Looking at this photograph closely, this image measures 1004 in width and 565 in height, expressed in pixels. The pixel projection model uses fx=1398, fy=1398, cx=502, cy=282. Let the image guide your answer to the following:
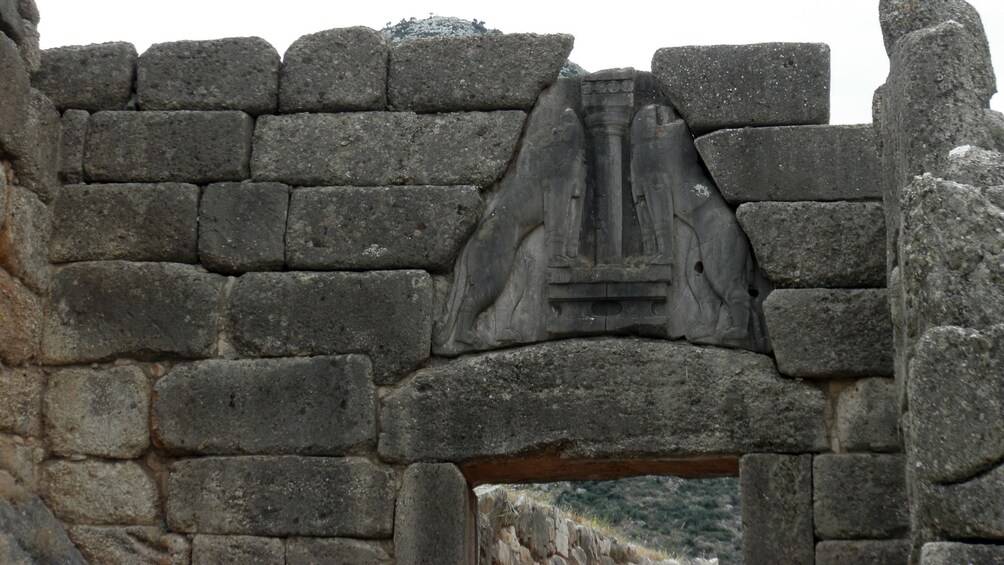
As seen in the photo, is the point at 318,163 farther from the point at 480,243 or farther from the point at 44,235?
the point at 44,235

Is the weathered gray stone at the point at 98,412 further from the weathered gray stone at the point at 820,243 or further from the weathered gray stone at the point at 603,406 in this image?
the weathered gray stone at the point at 820,243

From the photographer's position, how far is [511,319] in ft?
22.4

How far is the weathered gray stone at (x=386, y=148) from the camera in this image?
695cm

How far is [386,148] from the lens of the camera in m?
7.02

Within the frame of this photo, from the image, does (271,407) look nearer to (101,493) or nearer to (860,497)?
(101,493)

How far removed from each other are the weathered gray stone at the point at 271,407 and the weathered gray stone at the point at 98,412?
0.11 metres

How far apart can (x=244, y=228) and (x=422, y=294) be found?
3.18 feet

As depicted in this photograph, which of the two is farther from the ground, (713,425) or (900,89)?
(900,89)

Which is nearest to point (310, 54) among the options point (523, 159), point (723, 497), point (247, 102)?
point (247, 102)

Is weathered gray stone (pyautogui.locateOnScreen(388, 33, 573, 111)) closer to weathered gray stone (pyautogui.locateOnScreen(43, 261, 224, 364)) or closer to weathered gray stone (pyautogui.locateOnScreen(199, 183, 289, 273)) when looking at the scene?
weathered gray stone (pyautogui.locateOnScreen(199, 183, 289, 273))

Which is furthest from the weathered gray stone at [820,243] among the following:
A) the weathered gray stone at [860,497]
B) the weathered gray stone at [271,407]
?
the weathered gray stone at [271,407]

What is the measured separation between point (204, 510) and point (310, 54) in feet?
7.75

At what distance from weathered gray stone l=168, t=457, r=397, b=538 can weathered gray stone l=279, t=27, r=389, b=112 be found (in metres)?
1.83

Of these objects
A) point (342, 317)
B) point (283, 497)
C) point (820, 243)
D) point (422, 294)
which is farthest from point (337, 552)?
point (820, 243)
